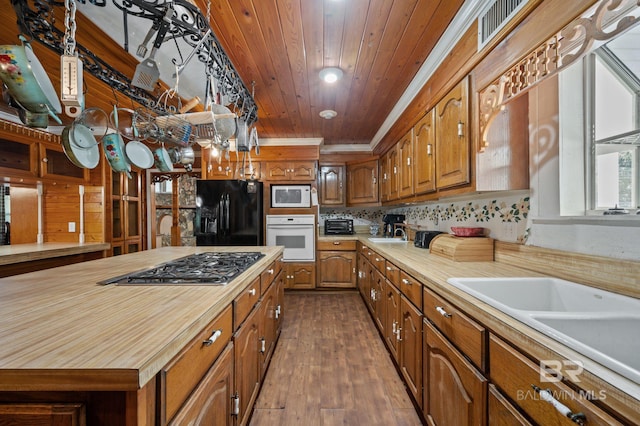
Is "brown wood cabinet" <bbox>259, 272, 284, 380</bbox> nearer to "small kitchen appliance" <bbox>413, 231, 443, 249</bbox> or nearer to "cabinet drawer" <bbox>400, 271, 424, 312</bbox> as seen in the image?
"cabinet drawer" <bbox>400, 271, 424, 312</bbox>

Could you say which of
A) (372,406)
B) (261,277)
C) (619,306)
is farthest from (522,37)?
(372,406)

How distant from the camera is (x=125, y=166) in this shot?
1.62 meters

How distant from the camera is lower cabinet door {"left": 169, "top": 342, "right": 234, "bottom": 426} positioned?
71 cm

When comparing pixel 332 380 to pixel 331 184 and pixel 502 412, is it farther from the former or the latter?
pixel 331 184

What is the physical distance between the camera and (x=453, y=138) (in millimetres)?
1693

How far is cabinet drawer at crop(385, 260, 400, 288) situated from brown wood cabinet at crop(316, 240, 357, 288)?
153 cm

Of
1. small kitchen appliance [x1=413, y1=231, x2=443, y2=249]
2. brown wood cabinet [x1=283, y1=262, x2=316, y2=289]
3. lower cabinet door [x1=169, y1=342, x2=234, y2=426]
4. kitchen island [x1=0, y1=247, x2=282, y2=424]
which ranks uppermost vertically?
small kitchen appliance [x1=413, y1=231, x2=443, y2=249]

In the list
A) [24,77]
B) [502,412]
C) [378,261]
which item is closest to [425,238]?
[378,261]

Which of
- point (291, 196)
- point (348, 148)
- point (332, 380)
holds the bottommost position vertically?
point (332, 380)

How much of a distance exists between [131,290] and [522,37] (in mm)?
1960

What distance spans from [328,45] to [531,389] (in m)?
1.97

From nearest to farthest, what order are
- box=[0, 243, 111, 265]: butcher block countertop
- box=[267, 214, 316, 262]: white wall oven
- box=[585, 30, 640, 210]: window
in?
box=[585, 30, 640, 210]: window < box=[0, 243, 111, 265]: butcher block countertop < box=[267, 214, 316, 262]: white wall oven

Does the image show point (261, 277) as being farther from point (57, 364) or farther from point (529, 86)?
point (529, 86)

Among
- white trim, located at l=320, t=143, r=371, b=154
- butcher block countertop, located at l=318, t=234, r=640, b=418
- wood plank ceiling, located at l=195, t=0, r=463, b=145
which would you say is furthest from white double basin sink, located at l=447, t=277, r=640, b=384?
white trim, located at l=320, t=143, r=371, b=154
